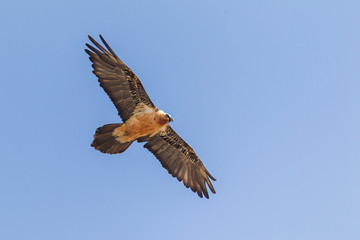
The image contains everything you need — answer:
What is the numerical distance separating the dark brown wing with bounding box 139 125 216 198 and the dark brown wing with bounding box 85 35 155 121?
177 centimetres

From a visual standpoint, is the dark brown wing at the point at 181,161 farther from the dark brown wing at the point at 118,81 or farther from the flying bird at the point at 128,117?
the dark brown wing at the point at 118,81

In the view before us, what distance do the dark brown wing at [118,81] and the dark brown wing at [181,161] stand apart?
5.79ft

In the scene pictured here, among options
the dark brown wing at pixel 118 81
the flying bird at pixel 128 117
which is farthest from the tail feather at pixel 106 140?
the dark brown wing at pixel 118 81

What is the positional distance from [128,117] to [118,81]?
1.11 metres

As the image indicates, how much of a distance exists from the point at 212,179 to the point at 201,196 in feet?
2.12

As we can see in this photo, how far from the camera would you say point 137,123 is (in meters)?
14.1

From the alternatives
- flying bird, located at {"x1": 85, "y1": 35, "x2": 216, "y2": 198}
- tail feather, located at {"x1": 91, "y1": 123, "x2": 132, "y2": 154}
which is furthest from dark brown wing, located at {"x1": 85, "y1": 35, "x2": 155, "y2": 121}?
tail feather, located at {"x1": 91, "y1": 123, "x2": 132, "y2": 154}

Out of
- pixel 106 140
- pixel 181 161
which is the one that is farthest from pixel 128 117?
pixel 181 161

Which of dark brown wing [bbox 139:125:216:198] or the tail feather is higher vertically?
dark brown wing [bbox 139:125:216:198]

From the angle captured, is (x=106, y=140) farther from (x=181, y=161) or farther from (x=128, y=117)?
(x=181, y=161)

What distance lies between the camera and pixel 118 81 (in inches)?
541

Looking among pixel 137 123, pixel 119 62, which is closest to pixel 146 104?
pixel 137 123

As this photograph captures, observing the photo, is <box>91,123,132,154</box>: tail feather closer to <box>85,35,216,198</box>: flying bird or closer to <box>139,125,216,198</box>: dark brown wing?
<box>85,35,216,198</box>: flying bird

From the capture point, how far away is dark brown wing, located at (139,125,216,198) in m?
15.6
